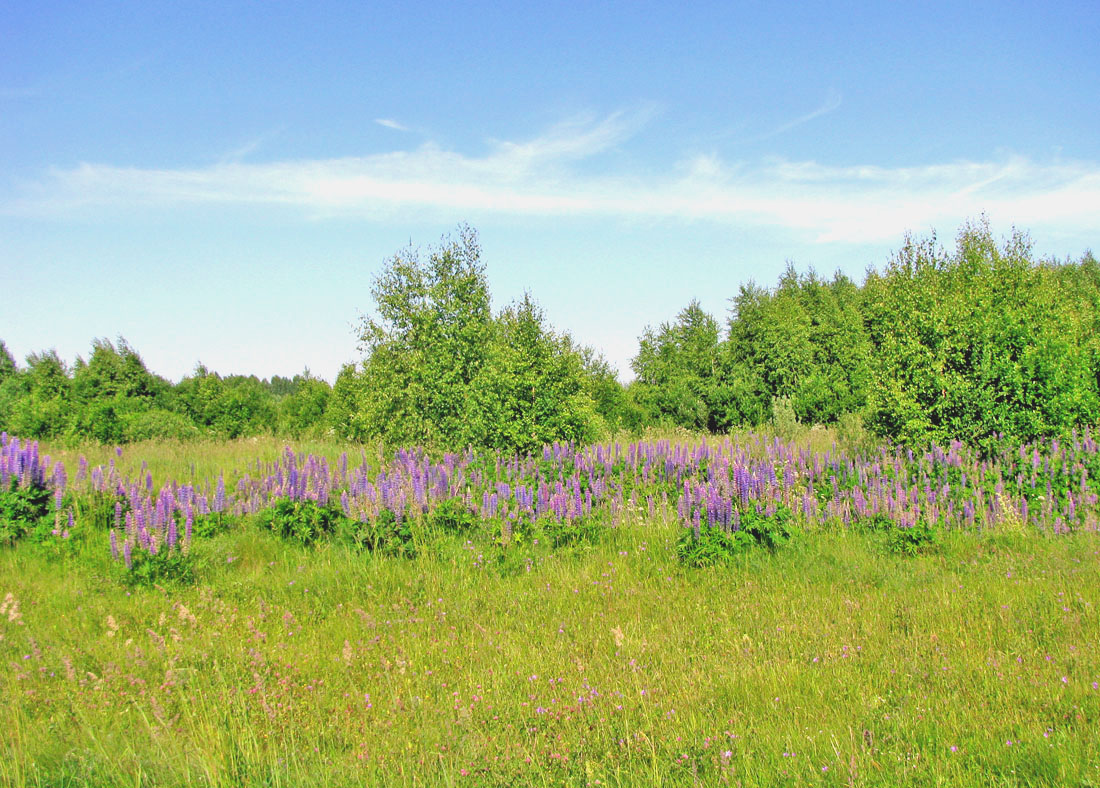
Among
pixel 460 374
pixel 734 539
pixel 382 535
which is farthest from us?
pixel 460 374

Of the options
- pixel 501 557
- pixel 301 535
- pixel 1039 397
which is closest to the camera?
pixel 501 557

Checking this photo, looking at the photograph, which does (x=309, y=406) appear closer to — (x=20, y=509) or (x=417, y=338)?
(x=417, y=338)

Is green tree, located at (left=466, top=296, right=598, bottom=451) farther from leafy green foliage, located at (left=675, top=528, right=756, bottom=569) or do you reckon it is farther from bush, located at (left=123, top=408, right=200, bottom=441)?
bush, located at (left=123, top=408, right=200, bottom=441)

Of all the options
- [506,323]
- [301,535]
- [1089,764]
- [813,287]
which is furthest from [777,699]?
[813,287]

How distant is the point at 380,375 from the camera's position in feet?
74.4

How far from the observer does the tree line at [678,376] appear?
425 inches

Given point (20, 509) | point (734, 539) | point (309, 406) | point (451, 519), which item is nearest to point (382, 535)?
point (451, 519)

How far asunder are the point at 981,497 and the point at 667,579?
4.84m

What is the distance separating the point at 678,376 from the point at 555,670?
2796cm

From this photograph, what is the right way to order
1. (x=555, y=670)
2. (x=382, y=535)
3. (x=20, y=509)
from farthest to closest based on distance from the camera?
(x=20, y=509), (x=382, y=535), (x=555, y=670)

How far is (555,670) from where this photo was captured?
432cm

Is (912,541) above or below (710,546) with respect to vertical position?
below

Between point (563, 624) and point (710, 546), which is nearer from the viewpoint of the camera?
point (563, 624)

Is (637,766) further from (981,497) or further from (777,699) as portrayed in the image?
(981,497)
